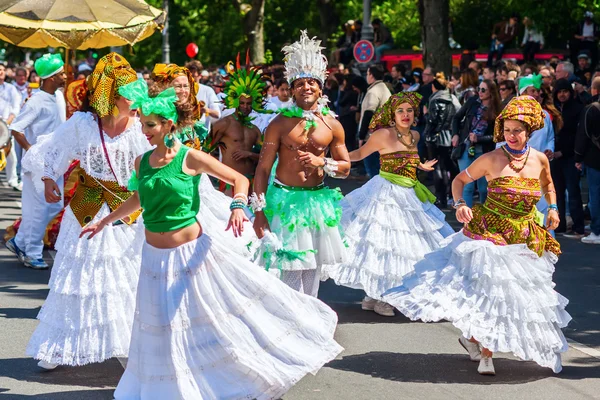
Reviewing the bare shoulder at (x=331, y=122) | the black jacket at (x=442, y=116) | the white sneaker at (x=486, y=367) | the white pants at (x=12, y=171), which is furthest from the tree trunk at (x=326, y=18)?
the white sneaker at (x=486, y=367)

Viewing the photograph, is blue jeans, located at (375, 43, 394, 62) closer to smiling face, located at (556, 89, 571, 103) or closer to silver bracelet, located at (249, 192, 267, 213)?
smiling face, located at (556, 89, 571, 103)

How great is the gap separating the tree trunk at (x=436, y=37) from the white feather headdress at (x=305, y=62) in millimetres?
13667

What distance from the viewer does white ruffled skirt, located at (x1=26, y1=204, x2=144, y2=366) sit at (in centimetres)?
709

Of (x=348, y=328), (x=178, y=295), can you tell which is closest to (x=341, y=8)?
(x=348, y=328)

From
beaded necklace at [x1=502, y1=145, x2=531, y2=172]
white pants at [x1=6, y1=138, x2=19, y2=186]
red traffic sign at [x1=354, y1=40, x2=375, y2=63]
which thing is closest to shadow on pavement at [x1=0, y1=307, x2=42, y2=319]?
beaded necklace at [x1=502, y1=145, x2=531, y2=172]

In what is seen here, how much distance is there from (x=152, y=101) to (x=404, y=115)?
384 centimetres

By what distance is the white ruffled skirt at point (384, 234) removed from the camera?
9.07m

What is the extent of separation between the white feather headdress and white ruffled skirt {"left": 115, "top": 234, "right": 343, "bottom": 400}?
195cm

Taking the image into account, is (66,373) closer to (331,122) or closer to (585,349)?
(331,122)

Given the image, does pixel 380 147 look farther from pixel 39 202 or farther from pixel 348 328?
pixel 39 202

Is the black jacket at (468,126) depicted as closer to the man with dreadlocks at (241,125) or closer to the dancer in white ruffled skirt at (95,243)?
the man with dreadlocks at (241,125)

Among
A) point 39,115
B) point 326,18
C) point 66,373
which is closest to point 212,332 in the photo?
point 66,373

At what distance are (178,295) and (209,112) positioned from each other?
909cm

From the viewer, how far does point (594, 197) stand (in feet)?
44.2
